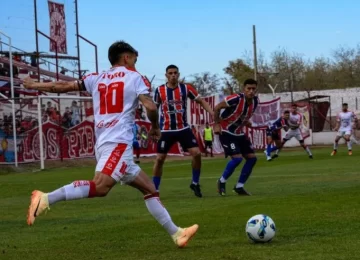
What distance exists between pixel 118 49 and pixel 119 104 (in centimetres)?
59

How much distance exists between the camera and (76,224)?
10.2 metres

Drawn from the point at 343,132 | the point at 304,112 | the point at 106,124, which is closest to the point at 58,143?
the point at 343,132

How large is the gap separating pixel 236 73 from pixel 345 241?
85.2m

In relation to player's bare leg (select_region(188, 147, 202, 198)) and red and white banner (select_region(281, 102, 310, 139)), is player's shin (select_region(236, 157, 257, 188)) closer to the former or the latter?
player's bare leg (select_region(188, 147, 202, 198))

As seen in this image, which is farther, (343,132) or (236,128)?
(343,132)

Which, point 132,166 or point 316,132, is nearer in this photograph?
point 132,166

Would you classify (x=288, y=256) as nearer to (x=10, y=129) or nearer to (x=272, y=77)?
(x=10, y=129)

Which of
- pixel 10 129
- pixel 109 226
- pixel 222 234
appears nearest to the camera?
pixel 222 234

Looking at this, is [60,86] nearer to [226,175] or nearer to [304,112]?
[226,175]

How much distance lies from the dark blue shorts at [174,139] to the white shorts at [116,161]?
21.1 ft

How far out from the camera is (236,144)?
14.2m

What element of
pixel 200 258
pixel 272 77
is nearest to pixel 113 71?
pixel 200 258

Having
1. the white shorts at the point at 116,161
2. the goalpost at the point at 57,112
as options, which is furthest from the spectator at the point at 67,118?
the white shorts at the point at 116,161

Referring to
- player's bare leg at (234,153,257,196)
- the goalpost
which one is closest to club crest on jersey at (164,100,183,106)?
player's bare leg at (234,153,257,196)
